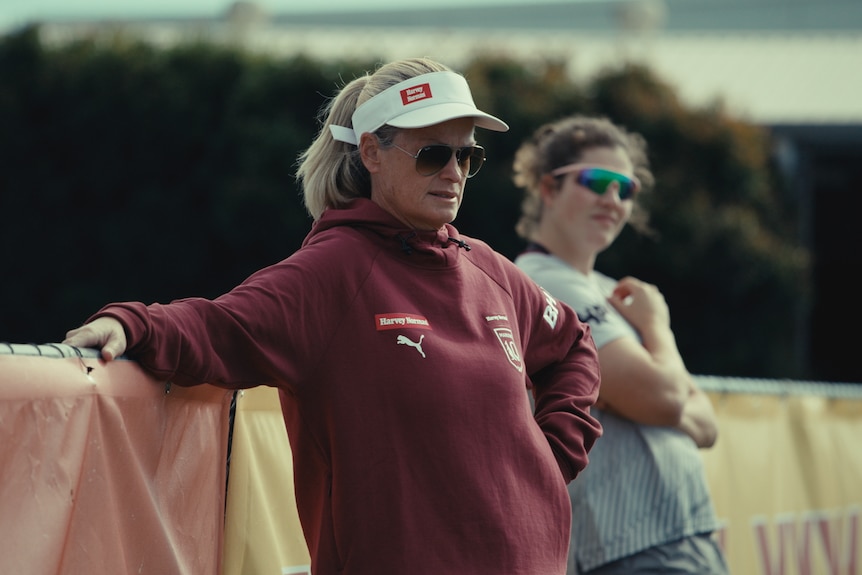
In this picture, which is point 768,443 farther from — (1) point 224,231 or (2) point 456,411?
(1) point 224,231

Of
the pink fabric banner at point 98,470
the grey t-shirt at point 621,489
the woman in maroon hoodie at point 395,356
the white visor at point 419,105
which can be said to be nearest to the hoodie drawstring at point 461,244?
the woman in maroon hoodie at point 395,356

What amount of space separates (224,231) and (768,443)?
12.9m

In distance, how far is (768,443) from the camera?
6297mm

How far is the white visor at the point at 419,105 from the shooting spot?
2896 millimetres

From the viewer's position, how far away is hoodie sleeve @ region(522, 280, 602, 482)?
122 inches

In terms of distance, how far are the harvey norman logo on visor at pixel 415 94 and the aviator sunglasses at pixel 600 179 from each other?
1554 mm

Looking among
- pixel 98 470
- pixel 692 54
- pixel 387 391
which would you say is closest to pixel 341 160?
pixel 387 391

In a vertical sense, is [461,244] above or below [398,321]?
above

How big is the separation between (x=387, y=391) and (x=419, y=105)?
2.30 ft

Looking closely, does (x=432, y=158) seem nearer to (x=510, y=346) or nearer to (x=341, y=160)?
(x=341, y=160)

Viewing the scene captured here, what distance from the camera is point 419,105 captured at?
293 centimetres

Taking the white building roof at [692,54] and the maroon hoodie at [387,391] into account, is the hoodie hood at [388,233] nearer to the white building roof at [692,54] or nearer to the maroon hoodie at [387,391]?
the maroon hoodie at [387,391]

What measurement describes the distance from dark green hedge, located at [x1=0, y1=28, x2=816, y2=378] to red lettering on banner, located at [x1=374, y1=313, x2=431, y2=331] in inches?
599

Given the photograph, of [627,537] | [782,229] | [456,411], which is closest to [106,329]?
[456,411]
